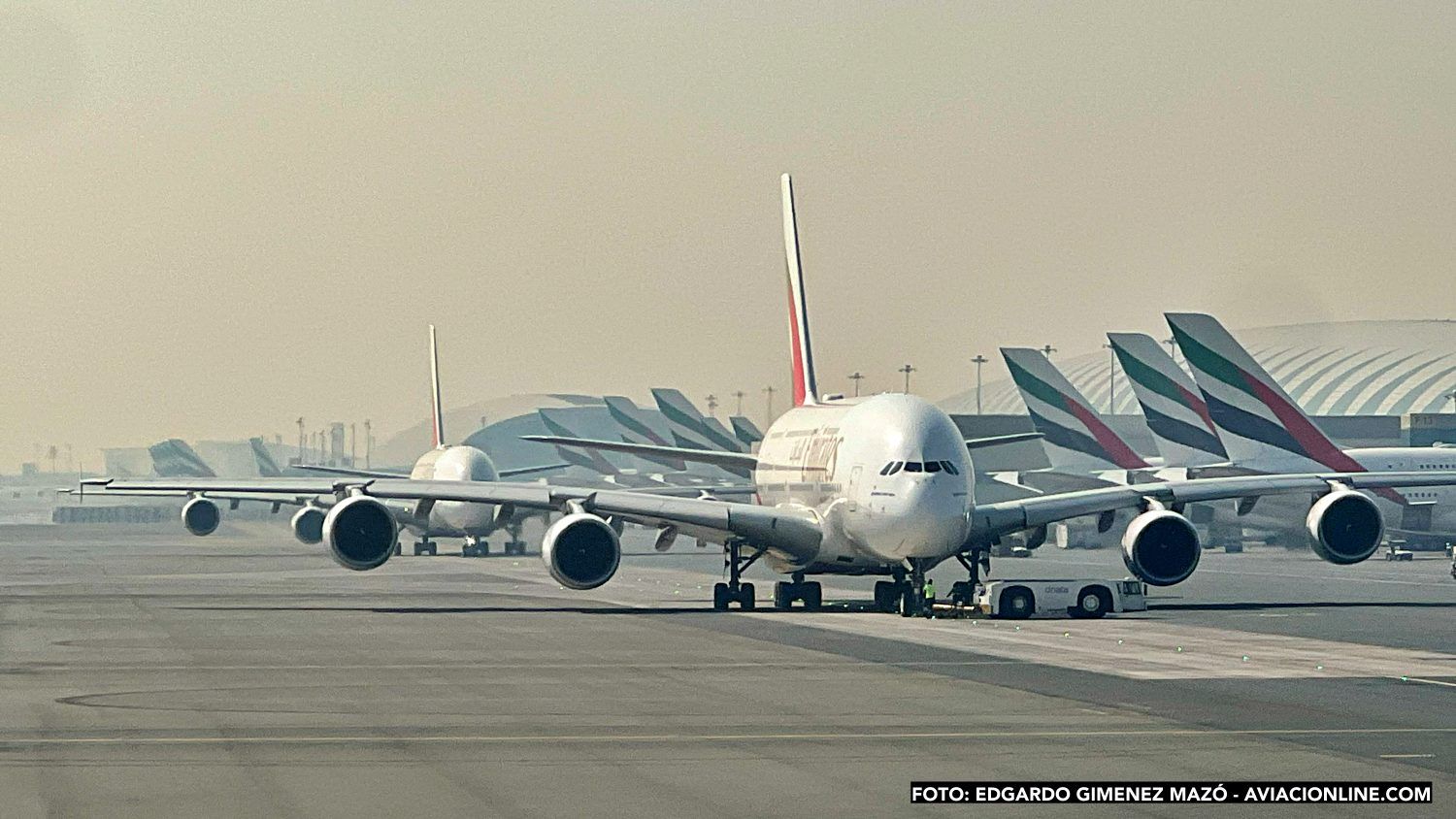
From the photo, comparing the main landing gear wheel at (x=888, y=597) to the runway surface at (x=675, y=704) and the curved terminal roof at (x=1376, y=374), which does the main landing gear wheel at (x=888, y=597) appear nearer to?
the runway surface at (x=675, y=704)

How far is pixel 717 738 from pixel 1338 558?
29.7 metres

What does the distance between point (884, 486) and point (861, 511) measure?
1.01 metres

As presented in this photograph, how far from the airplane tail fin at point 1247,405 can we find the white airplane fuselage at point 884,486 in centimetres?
3727

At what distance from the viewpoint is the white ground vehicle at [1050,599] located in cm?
4409

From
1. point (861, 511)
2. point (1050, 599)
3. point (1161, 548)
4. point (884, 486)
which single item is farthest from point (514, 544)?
point (884, 486)

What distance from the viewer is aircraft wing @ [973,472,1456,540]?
45531mm

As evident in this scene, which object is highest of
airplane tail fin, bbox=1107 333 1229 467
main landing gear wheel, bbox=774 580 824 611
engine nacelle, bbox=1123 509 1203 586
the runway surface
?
airplane tail fin, bbox=1107 333 1229 467

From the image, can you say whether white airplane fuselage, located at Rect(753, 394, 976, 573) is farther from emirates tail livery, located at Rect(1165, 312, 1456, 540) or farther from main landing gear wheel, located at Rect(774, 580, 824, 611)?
emirates tail livery, located at Rect(1165, 312, 1456, 540)

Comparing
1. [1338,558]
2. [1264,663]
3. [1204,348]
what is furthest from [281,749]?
[1204,348]

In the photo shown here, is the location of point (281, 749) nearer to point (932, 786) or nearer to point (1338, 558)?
point (932, 786)

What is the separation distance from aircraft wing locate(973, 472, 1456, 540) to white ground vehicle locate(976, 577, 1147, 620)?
1482mm

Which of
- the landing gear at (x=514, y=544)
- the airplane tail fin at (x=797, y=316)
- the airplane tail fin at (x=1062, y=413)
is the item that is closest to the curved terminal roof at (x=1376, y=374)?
the airplane tail fin at (x=1062, y=413)

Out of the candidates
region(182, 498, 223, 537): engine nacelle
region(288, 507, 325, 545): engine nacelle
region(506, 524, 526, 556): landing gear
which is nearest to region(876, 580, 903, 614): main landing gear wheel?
region(506, 524, 526, 556): landing gear

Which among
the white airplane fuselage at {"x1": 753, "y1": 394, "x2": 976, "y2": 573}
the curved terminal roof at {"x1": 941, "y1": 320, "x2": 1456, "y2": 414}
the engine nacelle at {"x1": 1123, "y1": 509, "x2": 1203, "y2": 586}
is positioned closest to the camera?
the white airplane fuselage at {"x1": 753, "y1": 394, "x2": 976, "y2": 573}
